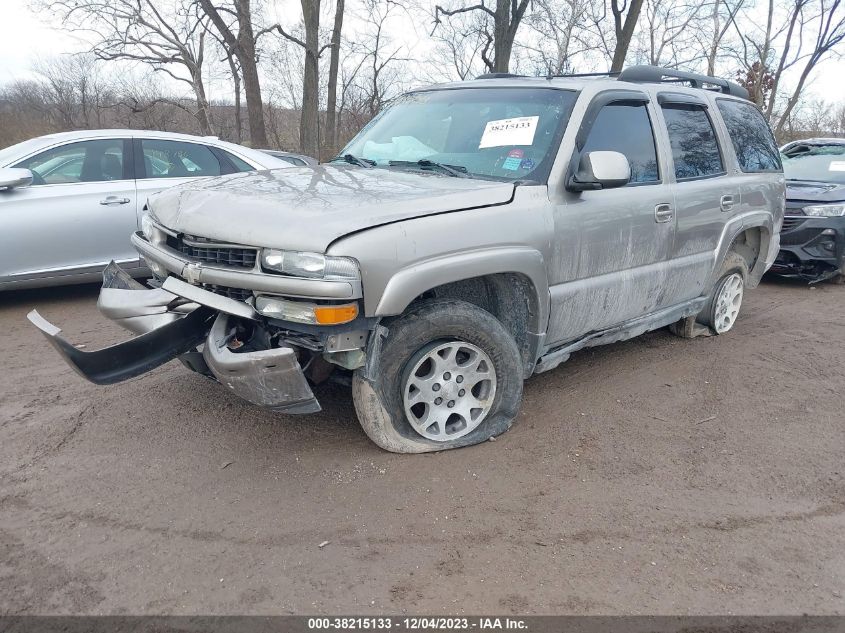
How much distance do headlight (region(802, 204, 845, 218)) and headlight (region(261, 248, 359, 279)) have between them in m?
6.90

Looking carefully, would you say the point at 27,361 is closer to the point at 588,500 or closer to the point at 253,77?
the point at 588,500

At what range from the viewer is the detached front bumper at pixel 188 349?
110 inches

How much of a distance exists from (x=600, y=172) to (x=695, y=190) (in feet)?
4.81

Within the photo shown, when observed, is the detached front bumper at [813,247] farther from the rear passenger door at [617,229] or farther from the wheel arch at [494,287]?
the wheel arch at [494,287]

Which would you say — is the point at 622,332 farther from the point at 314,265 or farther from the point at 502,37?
the point at 502,37

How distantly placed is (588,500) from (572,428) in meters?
0.77

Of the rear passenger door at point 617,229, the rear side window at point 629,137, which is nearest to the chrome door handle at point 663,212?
the rear passenger door at point 617,229

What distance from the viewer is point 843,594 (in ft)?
8.20

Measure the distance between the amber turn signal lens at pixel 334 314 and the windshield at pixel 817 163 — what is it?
24.5 ft

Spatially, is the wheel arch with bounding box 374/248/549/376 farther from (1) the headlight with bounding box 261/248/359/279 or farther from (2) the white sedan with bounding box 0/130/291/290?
(2) the white sedan with bounding box 0/130/291/290

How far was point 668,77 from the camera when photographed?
4.61 m

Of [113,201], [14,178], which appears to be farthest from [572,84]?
[14,178]

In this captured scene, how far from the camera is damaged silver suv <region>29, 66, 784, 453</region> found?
283cm

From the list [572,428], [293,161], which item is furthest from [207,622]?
[293,161]
